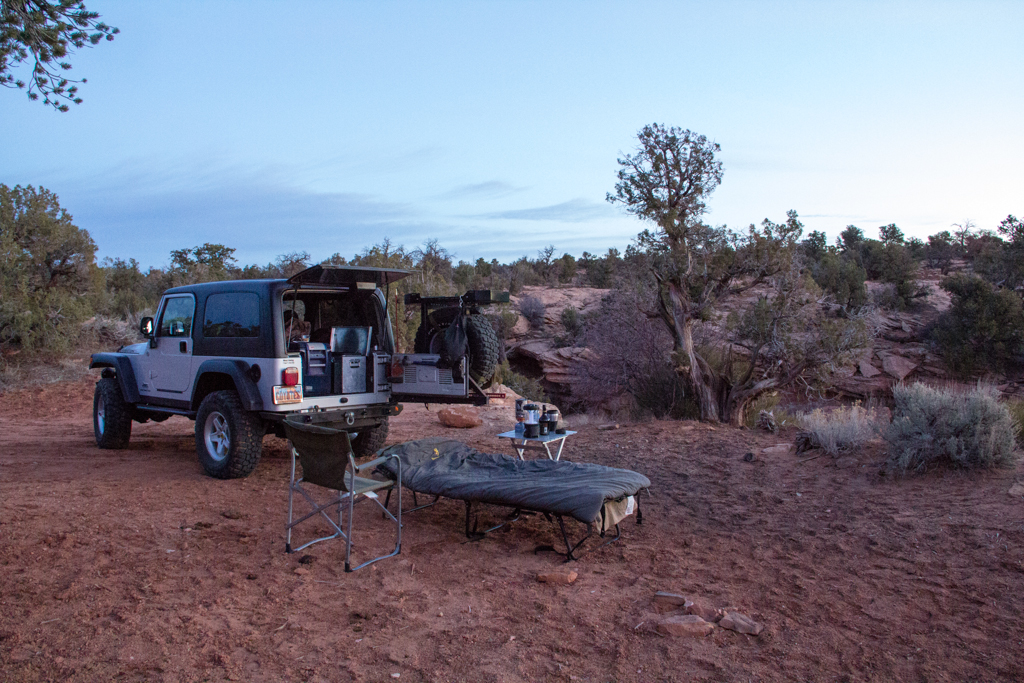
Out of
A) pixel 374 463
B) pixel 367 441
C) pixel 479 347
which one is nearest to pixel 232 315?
pixel 367 441

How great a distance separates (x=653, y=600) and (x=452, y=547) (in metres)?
1.57

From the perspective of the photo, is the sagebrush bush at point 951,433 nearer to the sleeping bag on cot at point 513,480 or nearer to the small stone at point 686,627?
the sleeping bag on cot at point 513,480

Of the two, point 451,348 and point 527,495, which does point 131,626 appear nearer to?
point 527,495

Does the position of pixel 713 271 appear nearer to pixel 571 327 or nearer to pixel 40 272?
pixel 571 327

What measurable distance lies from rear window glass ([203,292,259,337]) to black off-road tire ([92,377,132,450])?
6.76ft

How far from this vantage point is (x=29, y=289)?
15.6 metres

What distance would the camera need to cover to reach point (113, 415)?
8203 millimetres

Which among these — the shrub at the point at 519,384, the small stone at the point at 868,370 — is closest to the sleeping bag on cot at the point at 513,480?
the shrub at the point at 519,384

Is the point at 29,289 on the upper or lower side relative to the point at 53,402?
upper

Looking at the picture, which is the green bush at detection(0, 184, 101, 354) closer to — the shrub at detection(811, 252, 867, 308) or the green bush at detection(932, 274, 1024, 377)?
the shrub at detection(811, 252, 867, 308)

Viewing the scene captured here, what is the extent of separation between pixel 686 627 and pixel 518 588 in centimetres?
106

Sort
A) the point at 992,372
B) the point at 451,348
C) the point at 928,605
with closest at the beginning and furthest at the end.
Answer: the point at 928,605 < the point at 451,348 < the point at 992,372

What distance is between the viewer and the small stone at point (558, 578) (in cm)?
425

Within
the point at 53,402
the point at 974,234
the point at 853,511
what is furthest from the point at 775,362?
the point at 974,234
